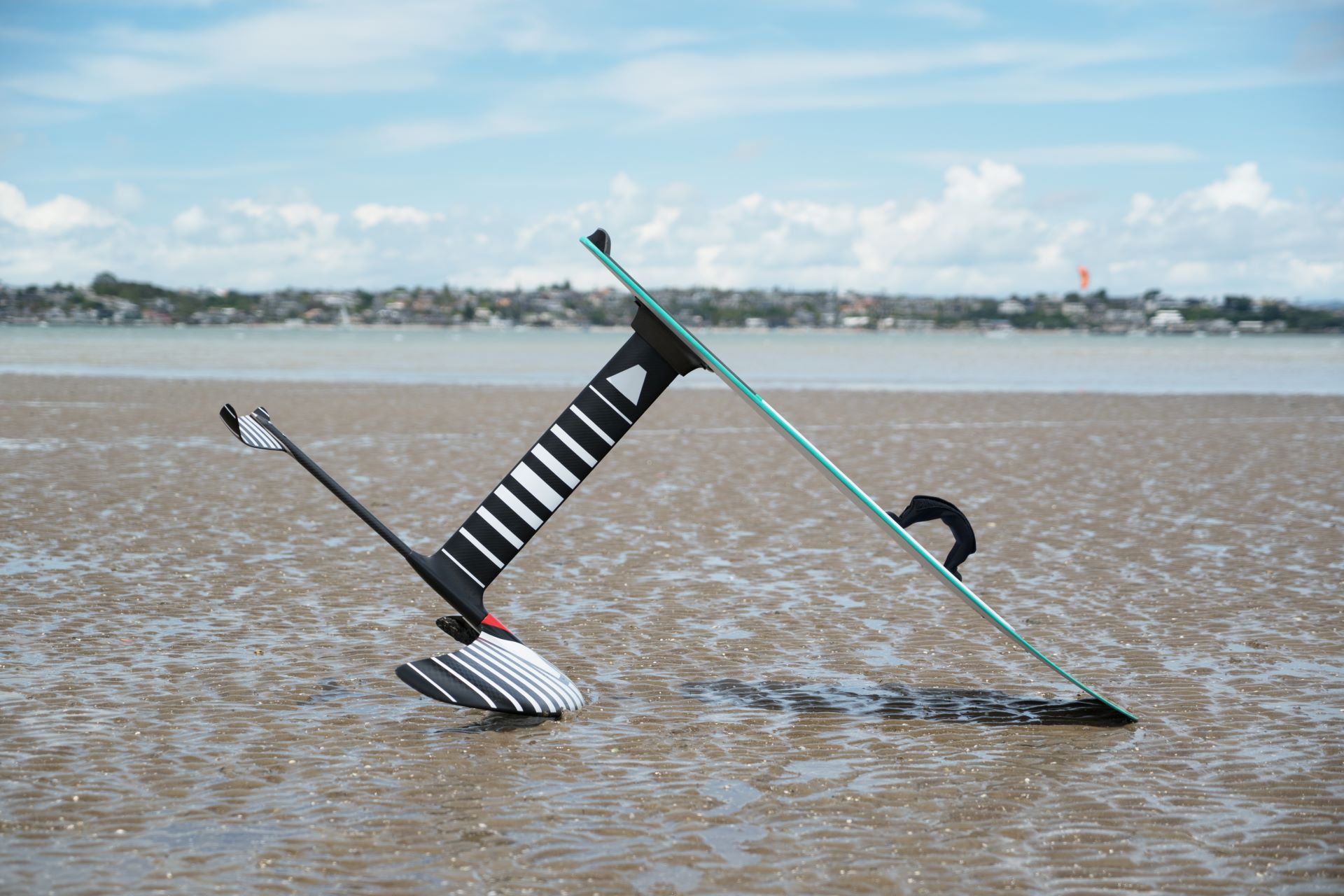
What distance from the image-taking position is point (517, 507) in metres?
7.82

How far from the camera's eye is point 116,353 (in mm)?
68062

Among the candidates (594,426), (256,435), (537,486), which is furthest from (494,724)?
(256,435)

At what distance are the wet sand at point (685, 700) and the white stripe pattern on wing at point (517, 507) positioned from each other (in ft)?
3.78

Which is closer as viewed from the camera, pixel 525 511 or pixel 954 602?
pixel 525 511

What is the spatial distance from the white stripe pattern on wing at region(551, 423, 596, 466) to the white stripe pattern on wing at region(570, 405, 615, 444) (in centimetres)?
12

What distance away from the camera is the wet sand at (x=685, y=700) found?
5.52 meters

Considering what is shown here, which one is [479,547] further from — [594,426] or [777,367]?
[777,367]

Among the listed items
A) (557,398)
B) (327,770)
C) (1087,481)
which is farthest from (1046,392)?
(327,770)

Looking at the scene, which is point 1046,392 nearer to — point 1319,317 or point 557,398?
point 557,398

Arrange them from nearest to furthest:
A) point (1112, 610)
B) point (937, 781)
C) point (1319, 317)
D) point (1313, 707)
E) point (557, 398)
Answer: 1. point (937, 781)
2. point (1313, 707)
3. point (1112, 610)
4. point (557, 398)
5. point (1319, 317)

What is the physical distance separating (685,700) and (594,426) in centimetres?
176

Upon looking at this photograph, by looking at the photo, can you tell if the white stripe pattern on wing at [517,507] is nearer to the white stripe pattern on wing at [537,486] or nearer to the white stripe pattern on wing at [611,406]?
the white stripe pattern on wing at [537,486]

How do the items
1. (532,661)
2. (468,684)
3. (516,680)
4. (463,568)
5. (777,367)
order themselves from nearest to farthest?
1. (468,684)
2. (516,680)
3. (532,661)
4. (463,568)
5. (777,367)

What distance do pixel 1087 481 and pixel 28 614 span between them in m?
14.1
